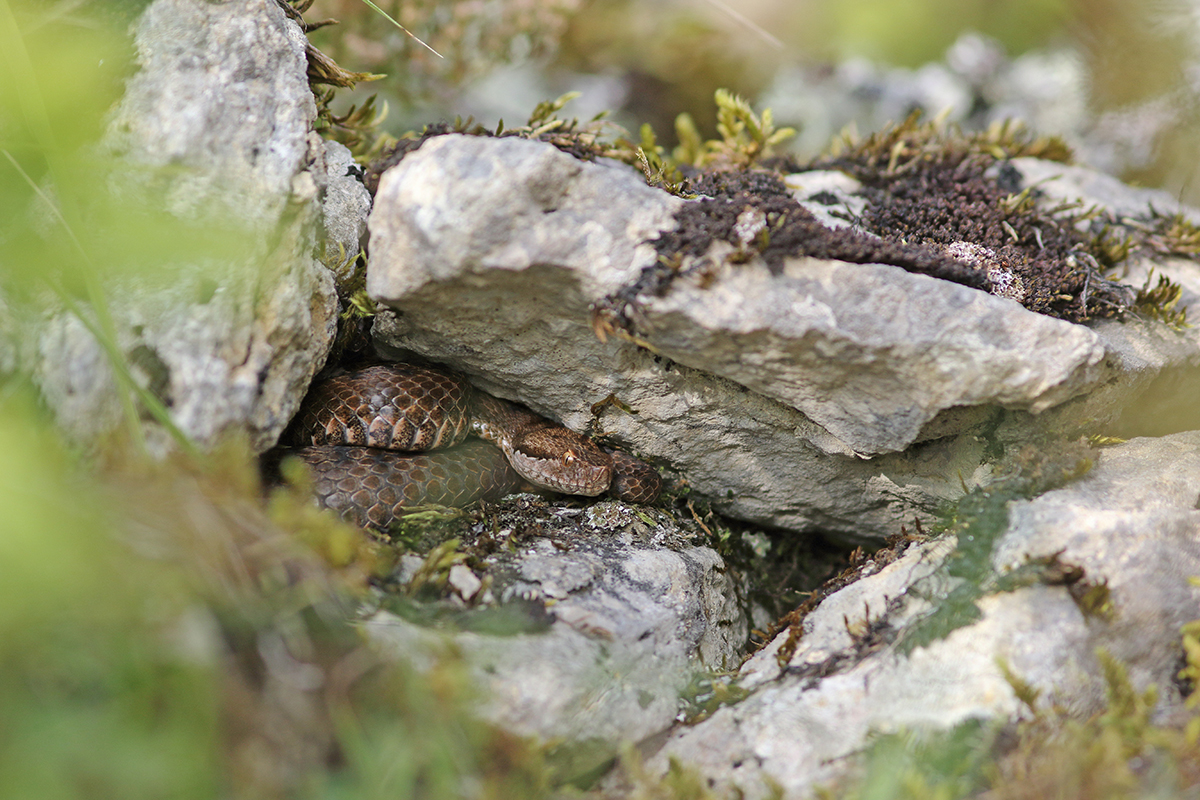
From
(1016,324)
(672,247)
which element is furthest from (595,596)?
(1016,324)

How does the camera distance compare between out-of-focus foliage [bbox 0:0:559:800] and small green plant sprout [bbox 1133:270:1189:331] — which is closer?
out-of-focus foliage [bbox 0:0:559:800]

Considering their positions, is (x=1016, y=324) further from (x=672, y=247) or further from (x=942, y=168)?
(x=942, y=168)

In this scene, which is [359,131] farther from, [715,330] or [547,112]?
[715,330]

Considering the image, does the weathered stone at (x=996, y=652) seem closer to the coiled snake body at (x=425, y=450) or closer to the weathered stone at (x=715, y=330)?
the weathered stone at (x=715, y=330)

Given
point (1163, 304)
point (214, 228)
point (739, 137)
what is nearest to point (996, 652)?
point (1163, 304)

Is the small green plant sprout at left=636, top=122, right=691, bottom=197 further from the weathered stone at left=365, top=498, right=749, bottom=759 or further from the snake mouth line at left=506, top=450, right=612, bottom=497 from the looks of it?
the weathered stone at left=365, top=498, right=749, bottom=759

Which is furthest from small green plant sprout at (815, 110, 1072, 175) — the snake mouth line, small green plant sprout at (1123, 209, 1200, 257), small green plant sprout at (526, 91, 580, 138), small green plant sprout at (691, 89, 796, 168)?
the snake mouth line
